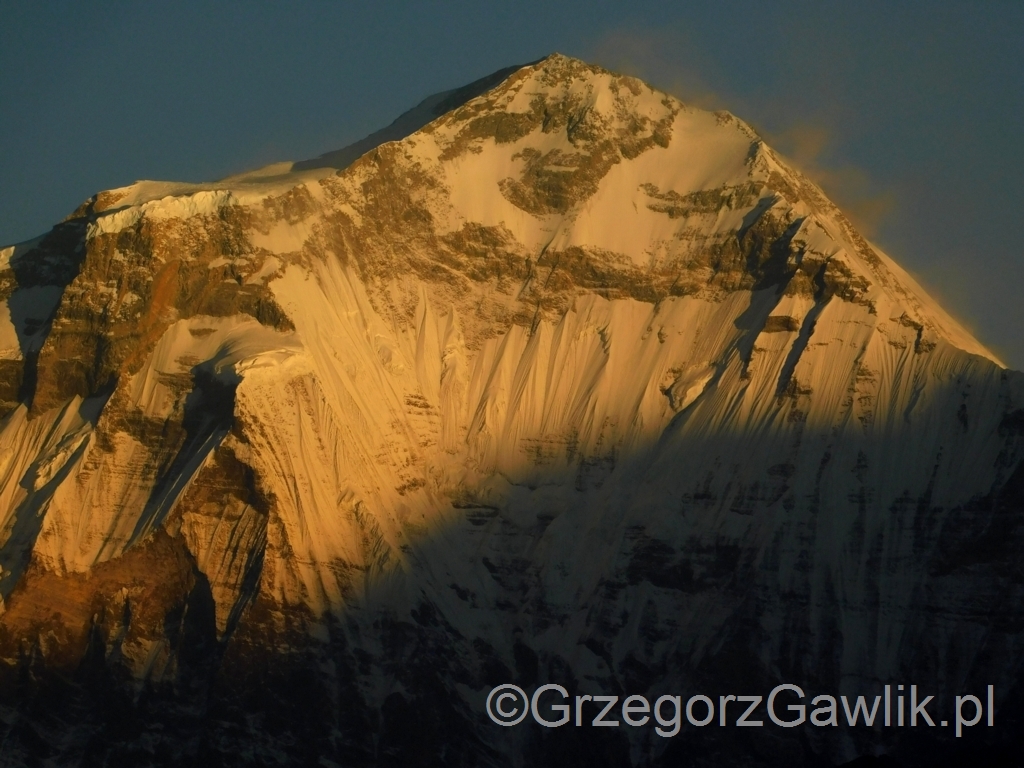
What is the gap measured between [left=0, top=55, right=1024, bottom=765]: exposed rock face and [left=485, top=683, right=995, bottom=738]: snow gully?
0.87 meters

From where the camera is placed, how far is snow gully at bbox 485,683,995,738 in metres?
148

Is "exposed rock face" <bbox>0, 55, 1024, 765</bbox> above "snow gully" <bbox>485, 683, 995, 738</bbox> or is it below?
above

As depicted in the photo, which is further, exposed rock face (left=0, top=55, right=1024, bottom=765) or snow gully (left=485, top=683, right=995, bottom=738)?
exposed rock face (left=0, top=55, right=1024, bottom=765)

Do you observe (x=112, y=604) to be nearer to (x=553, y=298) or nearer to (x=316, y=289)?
(x=316, y=289)

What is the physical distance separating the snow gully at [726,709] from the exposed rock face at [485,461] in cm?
87

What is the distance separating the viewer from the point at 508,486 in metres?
164

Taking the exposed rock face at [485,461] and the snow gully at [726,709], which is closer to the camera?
the snow gully at [726,709]

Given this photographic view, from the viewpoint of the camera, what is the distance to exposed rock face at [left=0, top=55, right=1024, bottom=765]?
491 feet

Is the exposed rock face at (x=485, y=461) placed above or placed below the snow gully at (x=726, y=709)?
above

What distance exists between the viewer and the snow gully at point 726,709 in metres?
148

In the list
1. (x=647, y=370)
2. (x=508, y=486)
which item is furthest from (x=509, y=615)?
(x=647, y=370)

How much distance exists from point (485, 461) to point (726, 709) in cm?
2637

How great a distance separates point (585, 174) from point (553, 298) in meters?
11.2

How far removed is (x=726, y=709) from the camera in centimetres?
14888
